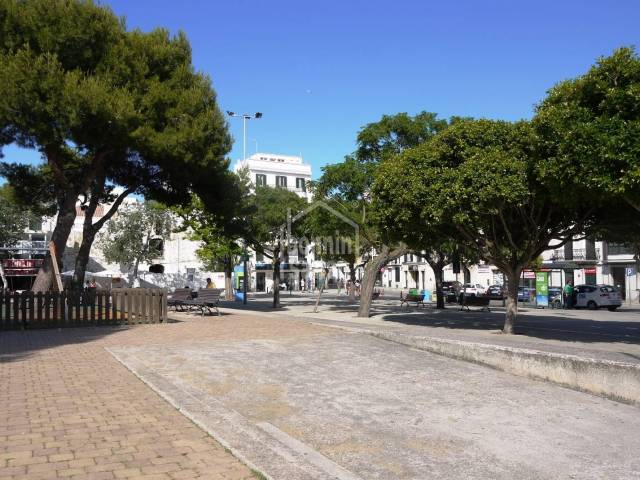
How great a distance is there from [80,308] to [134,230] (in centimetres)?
2902

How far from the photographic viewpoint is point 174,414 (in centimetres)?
593

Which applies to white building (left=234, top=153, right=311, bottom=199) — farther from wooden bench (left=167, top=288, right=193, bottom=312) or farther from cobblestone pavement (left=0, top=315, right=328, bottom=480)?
cobblestone pavement (left=0, top=315, right=328, bottom=480)

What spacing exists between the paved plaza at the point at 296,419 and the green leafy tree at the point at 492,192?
5.76 metres

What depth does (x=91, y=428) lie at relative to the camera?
5.41 m

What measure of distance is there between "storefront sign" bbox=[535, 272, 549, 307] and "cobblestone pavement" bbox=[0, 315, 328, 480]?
2809 cm

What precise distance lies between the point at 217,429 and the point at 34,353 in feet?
22.0

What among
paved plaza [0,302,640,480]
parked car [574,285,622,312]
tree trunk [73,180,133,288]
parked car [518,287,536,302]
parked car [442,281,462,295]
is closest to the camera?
paved plaza [0,302,640,480]

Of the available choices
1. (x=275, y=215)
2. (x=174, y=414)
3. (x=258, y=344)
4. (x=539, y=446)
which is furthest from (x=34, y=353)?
(x=275, y=215)

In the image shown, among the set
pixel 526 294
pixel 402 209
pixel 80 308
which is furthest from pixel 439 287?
pixel 80 308

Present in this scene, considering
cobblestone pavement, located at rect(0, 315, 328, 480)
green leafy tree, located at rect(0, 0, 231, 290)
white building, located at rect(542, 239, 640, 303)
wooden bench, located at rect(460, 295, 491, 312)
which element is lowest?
cobblestone pavement, located at rect(0, 315, 328, 480)

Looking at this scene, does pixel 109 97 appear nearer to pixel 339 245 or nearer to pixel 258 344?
pixel 258 344

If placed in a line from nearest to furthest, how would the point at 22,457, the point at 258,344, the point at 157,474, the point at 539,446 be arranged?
1. the point at 157,474
2. the point at 22,457
3. the point at 539,446
4. the point at 258,344

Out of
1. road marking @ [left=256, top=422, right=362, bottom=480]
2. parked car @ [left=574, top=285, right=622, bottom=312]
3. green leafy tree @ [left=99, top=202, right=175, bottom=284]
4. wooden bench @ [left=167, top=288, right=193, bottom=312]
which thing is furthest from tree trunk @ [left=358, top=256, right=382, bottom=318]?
green leafy tree @ [left=99, top=202, right=175, bottom=284]

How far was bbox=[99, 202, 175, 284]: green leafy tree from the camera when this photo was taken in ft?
146
